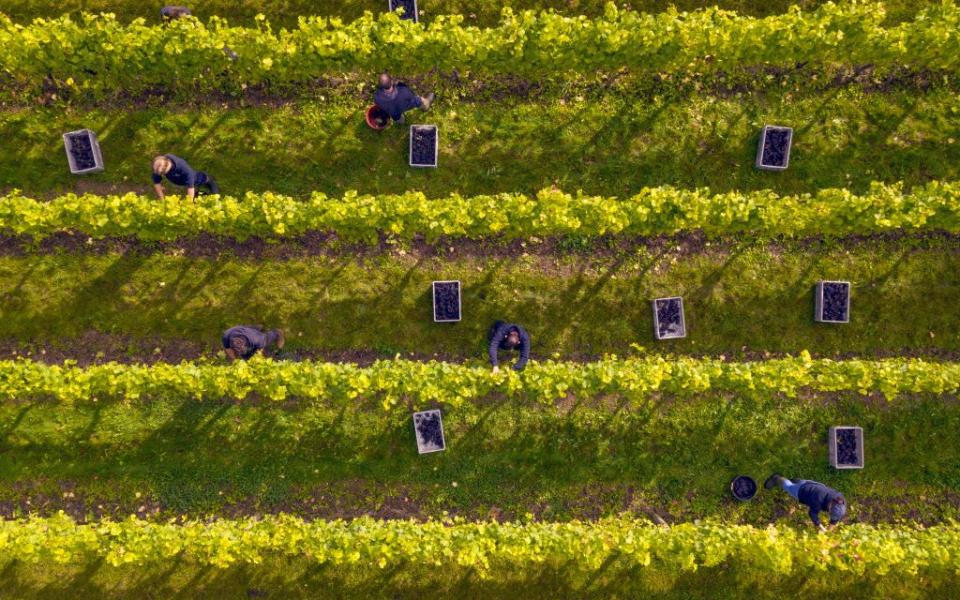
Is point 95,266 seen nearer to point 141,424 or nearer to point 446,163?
point 141,424

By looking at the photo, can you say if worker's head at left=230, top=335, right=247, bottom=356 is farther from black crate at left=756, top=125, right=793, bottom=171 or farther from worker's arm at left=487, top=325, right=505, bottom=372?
black crate at left=756, top=125, right=793, bottom=171

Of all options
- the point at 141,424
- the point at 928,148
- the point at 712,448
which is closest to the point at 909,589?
the point at 712,448

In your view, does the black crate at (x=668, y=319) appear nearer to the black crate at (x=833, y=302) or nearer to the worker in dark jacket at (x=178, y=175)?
the black crate at (x=833, y=302)

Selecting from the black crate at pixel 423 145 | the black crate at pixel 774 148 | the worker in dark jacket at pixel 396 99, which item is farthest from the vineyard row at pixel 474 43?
the black crate at pixel 774 148

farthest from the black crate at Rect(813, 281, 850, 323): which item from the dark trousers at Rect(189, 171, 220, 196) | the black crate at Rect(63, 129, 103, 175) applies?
the black crate at Rect(63, 129, 103, 175)

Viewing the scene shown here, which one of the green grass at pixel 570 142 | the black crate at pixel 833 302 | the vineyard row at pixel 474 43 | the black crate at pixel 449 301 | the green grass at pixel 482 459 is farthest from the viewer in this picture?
the green grass at pixel 570 142

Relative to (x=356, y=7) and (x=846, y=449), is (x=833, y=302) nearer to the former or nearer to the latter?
(x=846, y=449)
